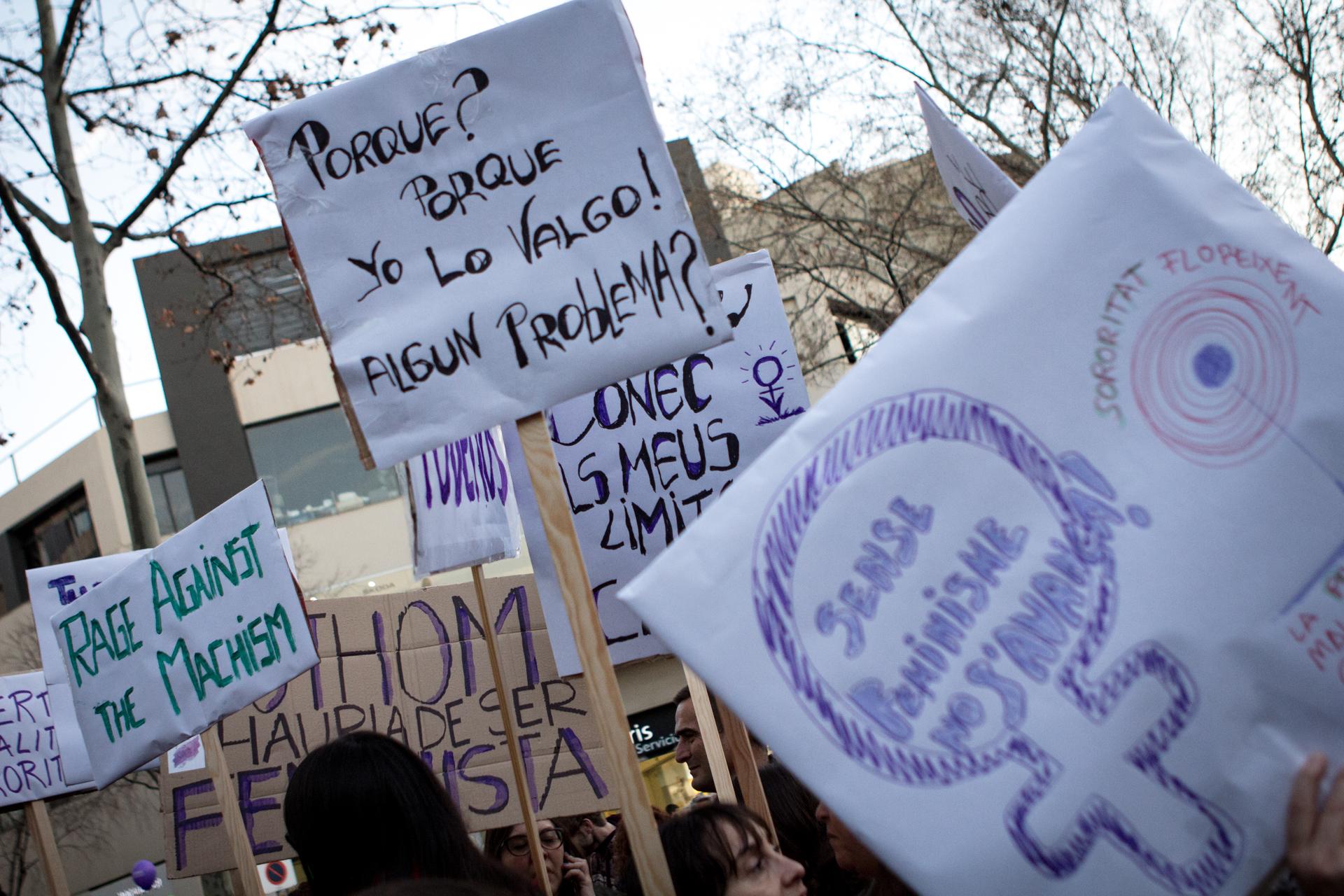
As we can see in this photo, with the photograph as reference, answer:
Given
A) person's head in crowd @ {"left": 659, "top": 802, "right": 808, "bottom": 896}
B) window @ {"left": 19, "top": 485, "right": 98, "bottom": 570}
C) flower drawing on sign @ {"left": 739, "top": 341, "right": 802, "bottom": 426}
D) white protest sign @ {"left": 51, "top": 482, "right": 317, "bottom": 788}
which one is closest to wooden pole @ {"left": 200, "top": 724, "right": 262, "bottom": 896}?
white protest sign @ {"left": 51, "top": 482, "right": 317, "bottom": 788}

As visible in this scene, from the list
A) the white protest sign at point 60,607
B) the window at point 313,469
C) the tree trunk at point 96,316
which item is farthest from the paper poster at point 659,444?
the window at point 313,469

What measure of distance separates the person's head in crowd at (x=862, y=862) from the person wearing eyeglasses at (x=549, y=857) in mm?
1499

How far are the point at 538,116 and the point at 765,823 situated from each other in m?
1.75

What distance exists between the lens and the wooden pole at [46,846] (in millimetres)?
5211

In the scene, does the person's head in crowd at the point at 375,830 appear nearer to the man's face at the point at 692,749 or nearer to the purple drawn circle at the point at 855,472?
the purple drawn circle at the point at 855,472

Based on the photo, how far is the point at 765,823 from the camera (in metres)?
2.93

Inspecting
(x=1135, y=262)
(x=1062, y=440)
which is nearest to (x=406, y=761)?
(x=1062, y=440)

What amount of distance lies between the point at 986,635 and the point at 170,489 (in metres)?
25.0

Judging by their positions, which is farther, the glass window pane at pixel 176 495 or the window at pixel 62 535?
the window at pixel 62 535

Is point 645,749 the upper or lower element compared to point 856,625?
lower

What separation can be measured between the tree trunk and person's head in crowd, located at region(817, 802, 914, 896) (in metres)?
7.14

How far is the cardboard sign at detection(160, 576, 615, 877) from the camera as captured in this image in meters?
4.47

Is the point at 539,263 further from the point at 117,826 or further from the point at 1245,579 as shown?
the point at 117,826

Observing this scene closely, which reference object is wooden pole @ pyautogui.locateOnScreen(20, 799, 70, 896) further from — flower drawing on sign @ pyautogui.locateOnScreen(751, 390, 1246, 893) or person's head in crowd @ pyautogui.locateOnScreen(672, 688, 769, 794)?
flower drawing on sign @ pyautogui.locateOnScreen(751, 390, 1246, 893)
